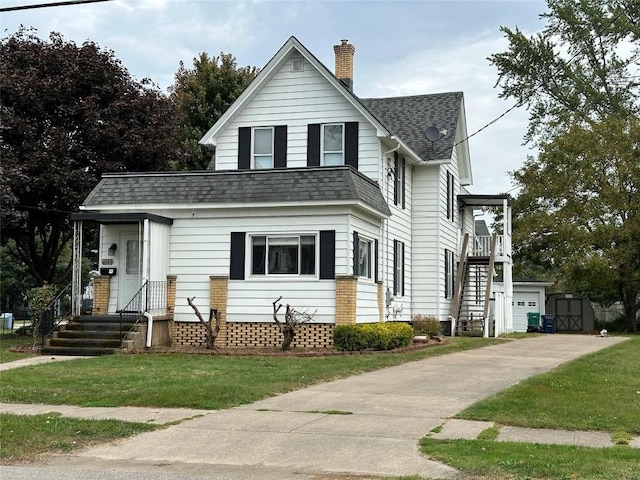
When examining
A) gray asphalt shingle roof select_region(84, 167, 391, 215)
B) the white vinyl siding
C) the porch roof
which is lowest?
the porch roof

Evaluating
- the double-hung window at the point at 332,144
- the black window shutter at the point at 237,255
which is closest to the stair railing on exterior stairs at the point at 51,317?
the black window shutter at the point at 237,255

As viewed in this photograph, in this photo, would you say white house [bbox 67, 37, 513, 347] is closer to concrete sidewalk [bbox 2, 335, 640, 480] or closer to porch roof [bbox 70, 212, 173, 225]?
porch roof [bbox 70, 212, 173, 225]

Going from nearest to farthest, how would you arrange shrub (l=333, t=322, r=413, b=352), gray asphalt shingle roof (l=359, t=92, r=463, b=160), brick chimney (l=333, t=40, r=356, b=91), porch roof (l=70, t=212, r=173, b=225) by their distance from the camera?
shrub (l=333, t=322, r=413, b=352) < porch roof (l=70, t=212, r=173, b=225) < brick chimney (l=333, t=40, r=356, b=91) < gray asphalt shingle roof (l=359, t=92, r=463, b=160)

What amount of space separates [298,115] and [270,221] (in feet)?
15.9

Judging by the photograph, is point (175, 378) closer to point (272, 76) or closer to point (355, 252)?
point (355, 252)

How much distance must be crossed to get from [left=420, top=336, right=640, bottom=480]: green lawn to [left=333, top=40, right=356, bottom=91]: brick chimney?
1386cm

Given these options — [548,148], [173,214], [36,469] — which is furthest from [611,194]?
[36,469]

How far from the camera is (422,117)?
2848 cm

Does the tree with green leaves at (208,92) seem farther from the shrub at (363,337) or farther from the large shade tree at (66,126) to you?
the shrub at (363,337)

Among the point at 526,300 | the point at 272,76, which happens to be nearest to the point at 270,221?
the point at 272,76

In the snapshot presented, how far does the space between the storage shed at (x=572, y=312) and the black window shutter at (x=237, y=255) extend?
25554 millimetres

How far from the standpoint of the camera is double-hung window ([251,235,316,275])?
20.0 meters

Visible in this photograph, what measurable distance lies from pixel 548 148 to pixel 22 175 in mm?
26957

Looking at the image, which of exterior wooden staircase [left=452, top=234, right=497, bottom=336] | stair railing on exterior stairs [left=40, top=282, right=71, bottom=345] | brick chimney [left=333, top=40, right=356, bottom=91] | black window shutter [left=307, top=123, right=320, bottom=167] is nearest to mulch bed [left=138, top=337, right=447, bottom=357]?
stair railing on exterior stairs [left=40, top=282, right=71, bottom=345]
